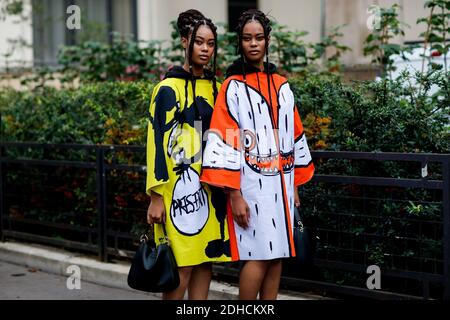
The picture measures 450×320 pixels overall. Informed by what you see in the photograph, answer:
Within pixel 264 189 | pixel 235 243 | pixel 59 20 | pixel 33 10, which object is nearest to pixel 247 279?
pixel 235 243

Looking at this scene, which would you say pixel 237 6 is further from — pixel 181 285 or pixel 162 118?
pixel 181 285

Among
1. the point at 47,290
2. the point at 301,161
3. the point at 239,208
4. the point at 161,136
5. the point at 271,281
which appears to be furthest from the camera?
the point at 47,290

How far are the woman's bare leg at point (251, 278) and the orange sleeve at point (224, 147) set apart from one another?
466 millimetres

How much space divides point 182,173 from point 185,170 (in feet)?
0.08

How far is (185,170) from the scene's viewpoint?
4.29m

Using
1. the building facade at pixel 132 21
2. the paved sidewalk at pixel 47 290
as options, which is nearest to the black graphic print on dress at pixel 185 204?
the paved sidewalk at pixel 47 290

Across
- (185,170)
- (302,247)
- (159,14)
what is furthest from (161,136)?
(159,14)

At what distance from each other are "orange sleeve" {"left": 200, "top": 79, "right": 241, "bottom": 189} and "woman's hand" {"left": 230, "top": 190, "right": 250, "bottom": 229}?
0.05 meters

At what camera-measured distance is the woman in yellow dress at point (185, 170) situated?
427 cm

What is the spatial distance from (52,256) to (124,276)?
3.55 ft

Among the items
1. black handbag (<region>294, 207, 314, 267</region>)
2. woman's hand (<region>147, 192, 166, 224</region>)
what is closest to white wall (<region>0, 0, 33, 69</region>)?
woman's hand (<region>147, 192, 166, 224</region>)

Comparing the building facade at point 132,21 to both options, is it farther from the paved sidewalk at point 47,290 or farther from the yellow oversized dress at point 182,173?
the yellow oversized dress at point 182,173

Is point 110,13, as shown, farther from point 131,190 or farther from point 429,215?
point 429,215

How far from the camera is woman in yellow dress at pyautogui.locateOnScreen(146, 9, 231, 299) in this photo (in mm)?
4273
